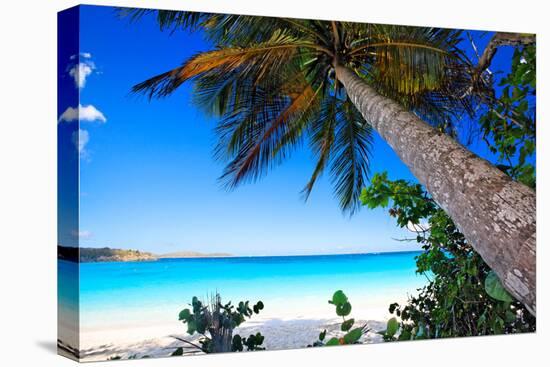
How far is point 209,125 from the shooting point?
502cm

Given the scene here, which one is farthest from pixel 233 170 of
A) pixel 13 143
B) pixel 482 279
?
pixel 482 279

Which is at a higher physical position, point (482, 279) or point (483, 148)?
point (483, 148)

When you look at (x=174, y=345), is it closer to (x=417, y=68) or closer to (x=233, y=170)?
(x=233, y=170)

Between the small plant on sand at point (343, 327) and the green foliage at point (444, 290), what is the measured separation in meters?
0.49

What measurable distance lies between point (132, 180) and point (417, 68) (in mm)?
2456

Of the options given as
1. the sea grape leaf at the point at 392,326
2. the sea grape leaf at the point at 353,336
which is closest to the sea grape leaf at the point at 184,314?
the sea grape leaf at the point at 353,336

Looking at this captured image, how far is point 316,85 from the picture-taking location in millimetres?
5617

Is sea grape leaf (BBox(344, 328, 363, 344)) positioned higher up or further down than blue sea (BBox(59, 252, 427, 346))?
further down

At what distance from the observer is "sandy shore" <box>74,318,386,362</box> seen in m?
4.51

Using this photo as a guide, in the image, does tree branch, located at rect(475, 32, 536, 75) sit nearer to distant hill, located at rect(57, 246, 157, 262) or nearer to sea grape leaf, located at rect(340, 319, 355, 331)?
sea grape leaf, located at rect(340, 319, 355, 331)

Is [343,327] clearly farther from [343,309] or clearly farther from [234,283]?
[234,283]

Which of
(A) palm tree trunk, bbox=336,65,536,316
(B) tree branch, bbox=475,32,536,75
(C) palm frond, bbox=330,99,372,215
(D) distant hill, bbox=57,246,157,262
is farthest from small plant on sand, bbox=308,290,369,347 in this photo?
(B) tree branch, bbox=475,32,536,75

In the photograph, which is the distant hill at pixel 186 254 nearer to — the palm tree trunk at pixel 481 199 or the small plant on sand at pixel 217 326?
the small plant on sand at pixel 217 326

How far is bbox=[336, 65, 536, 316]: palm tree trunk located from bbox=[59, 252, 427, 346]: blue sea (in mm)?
1564
